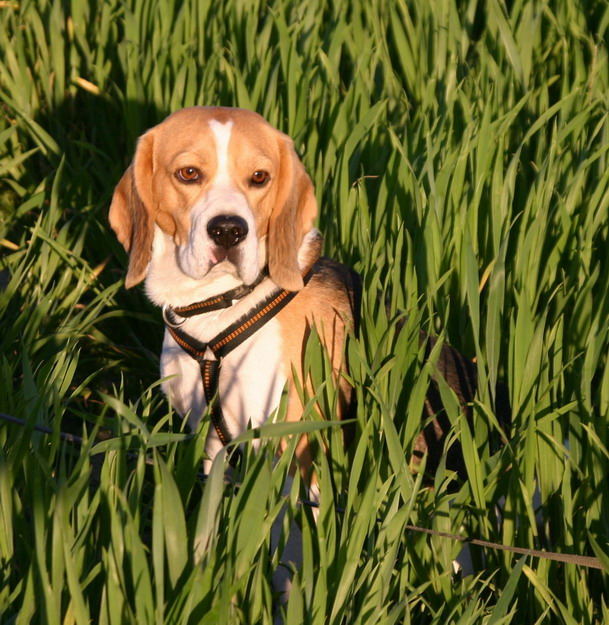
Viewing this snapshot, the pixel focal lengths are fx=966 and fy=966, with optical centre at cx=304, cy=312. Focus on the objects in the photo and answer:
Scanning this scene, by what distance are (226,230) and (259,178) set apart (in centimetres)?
26

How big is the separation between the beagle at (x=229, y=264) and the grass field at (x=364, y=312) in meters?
0.15

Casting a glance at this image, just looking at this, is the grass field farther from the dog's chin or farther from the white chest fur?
the dog's chin

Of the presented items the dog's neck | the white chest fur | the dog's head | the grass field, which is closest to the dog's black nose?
the dog's head

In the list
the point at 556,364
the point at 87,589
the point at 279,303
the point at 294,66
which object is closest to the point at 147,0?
the point at 294,66

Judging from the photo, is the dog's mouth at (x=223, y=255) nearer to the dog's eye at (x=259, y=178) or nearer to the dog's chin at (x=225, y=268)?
the dog's chin at (x=225, y=268)

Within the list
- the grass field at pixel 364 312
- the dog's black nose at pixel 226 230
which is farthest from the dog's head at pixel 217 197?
the grass field at pixel 364 312

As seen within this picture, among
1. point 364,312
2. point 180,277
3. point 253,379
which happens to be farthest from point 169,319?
point 364,312

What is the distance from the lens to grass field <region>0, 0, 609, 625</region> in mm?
1790

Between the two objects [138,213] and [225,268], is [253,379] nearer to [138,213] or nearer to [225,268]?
[225,268]

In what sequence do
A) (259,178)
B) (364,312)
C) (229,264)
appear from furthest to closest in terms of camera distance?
(259,178)
(229,264)
(364,312)

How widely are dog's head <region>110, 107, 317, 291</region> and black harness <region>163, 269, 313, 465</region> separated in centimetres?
6

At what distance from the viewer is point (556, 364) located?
7.98ft

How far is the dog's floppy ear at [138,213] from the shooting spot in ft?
8.96

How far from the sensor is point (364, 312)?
2480 mm
